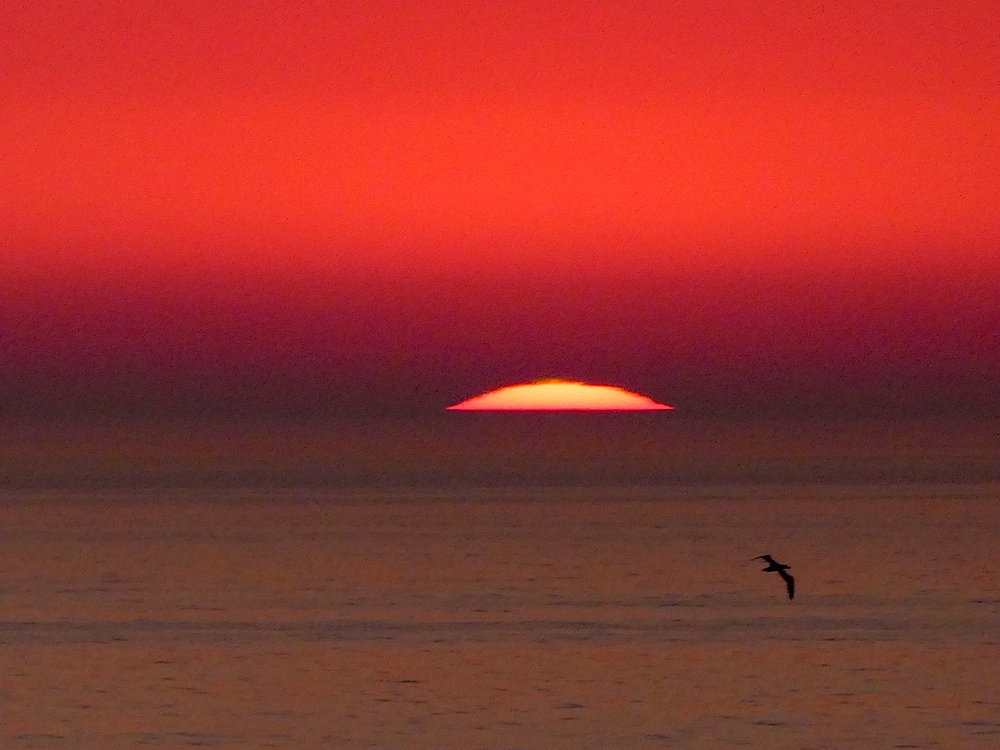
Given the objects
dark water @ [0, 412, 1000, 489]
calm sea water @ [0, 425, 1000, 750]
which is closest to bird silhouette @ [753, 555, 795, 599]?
calm sea water @ [0, 425, 1000, 750]

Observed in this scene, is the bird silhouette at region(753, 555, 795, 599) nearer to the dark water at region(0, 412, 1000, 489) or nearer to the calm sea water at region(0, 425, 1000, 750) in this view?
the calm sea water at region(0, 425, 1000, 750)

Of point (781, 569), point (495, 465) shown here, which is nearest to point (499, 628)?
point (781, 569)

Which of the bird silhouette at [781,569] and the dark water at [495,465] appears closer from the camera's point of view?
the bird silhouette at [781,569]

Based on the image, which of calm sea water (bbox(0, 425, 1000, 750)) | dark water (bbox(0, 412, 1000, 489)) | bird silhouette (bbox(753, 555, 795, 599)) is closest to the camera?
calm sea water (bbox(0, 425, 1000, 750))

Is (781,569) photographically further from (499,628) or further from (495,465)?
(495,465)

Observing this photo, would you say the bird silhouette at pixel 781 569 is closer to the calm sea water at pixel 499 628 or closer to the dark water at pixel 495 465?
the calm sea water at pixel 499 628

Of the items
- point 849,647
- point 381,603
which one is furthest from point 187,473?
point 849,647

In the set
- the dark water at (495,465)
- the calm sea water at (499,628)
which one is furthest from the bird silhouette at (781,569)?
the dark water at (495,465)

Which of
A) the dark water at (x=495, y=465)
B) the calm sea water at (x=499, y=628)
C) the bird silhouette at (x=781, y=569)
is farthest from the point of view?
the dark water at (x=495, y=465)
